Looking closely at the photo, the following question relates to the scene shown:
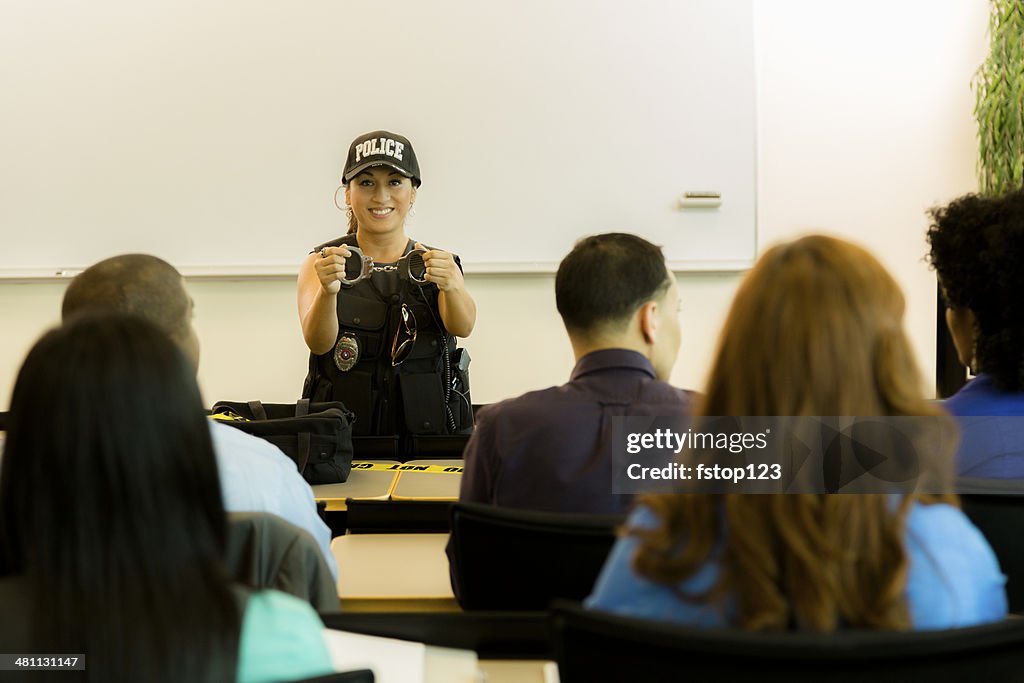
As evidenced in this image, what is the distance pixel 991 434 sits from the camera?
1636 millimetres

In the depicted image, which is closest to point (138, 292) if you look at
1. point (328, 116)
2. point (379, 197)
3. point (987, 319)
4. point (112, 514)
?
point (112, 514)

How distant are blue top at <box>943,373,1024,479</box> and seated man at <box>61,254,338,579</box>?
1063 millimetres

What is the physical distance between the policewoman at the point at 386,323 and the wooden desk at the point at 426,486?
1.93 ft

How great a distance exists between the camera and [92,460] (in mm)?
858

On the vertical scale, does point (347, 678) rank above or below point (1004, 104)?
below

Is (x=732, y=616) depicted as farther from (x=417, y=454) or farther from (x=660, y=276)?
(x=417, y=454)

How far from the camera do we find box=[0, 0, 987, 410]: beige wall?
14.3ft

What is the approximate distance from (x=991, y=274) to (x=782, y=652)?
4.07 ft

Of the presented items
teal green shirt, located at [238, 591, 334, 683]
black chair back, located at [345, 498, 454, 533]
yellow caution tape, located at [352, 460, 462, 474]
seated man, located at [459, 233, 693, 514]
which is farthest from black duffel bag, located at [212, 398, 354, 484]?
teal green shirt, located at [238, 591, 334, 683]

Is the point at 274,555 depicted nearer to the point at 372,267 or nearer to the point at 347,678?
the point at 347,678

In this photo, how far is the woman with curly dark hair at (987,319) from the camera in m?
1.63

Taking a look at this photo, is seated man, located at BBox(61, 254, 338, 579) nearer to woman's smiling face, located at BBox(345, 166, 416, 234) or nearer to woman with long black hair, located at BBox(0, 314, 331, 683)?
woman with long black hair, located at BBox(0, 314, 331, 683)

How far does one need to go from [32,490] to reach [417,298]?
228cm


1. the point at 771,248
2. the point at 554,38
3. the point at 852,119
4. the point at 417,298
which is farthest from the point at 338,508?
the point at 852,119
